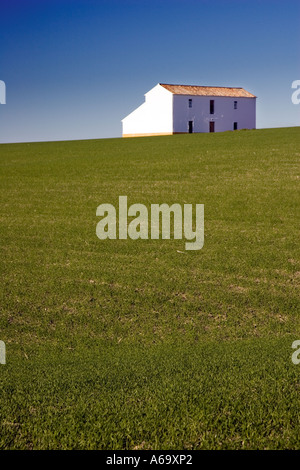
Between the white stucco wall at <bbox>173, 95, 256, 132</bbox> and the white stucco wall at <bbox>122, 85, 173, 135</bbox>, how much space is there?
1.01m

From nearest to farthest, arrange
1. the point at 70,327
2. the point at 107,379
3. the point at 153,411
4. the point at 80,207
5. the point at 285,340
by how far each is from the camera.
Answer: the point at 153,411
the point at 107,379
the point at 285,340
the point at 70,327
the point at 80,207

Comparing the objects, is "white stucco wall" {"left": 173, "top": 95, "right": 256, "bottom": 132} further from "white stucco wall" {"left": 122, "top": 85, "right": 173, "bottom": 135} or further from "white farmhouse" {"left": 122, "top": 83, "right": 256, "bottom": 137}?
"white stucco wall" {"left": 122, "top": 85, "right": 173, "bottom": 135}

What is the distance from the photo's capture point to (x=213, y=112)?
67.7m

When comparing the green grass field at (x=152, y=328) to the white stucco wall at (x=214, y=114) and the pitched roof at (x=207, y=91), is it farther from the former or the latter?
the pitched roof at (x=207, y=91)

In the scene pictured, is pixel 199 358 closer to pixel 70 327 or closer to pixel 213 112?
pixel 70 327

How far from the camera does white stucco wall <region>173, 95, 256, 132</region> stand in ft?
209

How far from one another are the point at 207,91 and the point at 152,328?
220 ft

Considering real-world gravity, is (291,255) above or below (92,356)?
above

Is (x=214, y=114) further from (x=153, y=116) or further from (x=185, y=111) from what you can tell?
(x=153, y=116)

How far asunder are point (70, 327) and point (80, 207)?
658cm

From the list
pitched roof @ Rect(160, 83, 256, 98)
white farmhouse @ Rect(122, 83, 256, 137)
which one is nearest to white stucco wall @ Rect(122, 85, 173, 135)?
white farmhouse @ Rect(122, 83, 256, 137)

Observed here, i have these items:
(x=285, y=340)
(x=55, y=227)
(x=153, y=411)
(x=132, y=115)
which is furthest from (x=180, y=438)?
(x=132, y=115)

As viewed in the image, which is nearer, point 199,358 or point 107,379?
point 107,379

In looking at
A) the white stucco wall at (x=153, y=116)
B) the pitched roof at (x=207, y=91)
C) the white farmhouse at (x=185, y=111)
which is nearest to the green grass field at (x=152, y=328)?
the white stucco wall at (x=153, y=116)
